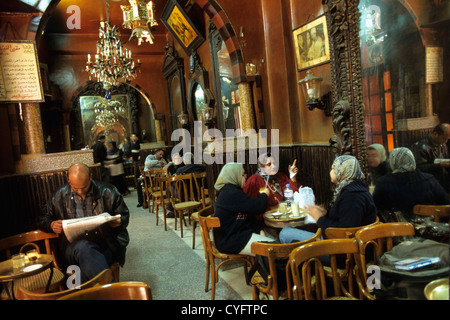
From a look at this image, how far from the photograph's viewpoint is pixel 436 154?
2.34m

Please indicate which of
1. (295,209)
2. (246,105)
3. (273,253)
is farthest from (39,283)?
(246,105)

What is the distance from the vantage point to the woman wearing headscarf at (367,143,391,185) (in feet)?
9.53

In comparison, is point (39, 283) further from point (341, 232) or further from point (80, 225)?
point (341, 232)

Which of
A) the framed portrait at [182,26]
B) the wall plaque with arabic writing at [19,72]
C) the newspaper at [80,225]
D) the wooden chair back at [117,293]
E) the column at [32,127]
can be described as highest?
the framed portrait at [182,26]

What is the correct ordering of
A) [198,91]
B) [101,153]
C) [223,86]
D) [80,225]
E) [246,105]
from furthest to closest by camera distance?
[198,91] → [101,153] → [223,86] → [246,105] → [80,225]

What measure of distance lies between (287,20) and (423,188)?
317 centimetres

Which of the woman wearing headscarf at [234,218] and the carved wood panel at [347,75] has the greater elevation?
the carved wood panel at [347,75]

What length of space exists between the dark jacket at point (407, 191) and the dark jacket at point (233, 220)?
3.78 feet

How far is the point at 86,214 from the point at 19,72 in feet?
6.98

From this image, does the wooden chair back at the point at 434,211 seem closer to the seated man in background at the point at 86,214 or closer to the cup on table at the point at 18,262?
the seated man in background at the point at 86,214

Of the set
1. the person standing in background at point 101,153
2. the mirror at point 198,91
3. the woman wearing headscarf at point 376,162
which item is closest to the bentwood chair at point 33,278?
the woman wearing headscarf at point 376,162

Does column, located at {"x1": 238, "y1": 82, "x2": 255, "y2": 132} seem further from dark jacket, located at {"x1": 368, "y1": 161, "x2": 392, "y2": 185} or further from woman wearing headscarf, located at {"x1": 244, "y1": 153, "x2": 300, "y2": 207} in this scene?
dark jacket, located at {"x1": 368, "y1": 161, "x2": 392, "y2": 185}

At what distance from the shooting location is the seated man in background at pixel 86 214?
2.59m

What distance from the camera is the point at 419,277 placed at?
1.48 meters
